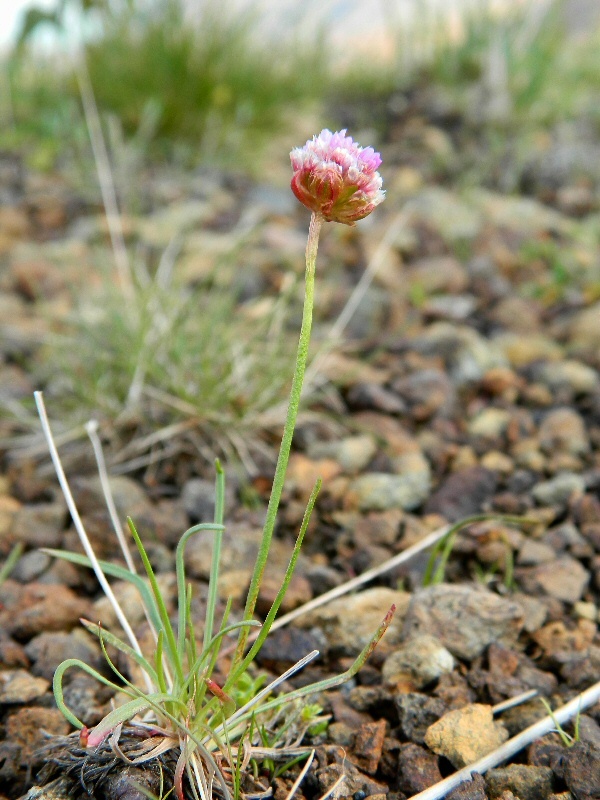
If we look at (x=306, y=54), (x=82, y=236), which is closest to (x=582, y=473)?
(x=82, y=236)

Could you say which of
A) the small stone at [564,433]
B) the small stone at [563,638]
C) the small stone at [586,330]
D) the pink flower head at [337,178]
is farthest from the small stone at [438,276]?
the pink flower head at [337,178]

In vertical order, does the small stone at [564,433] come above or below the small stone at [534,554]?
above

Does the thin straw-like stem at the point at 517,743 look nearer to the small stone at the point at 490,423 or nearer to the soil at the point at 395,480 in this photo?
the soil at the point at 395,480

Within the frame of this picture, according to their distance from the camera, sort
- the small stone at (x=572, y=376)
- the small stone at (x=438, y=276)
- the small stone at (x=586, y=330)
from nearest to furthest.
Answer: the small stone at (x=572, y=376) → the small stone at (x=586, y=330) → the small stone at (x=438, y=276)

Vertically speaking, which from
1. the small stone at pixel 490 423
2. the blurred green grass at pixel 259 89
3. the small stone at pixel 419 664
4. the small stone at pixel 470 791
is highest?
the blurred green grass at pixel 259 89

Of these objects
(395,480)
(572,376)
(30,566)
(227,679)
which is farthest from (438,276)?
(227,679)

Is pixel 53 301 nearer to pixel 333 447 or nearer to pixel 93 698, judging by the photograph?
pixel 333 447

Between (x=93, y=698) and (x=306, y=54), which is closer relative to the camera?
(x=93, y=698)

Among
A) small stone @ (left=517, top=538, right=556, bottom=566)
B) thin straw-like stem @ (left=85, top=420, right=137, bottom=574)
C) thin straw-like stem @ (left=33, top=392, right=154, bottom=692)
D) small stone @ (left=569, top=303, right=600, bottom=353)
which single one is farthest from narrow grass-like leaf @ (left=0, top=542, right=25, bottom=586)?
small stone @ (left=569, top=303, right=600, bottom=353)
